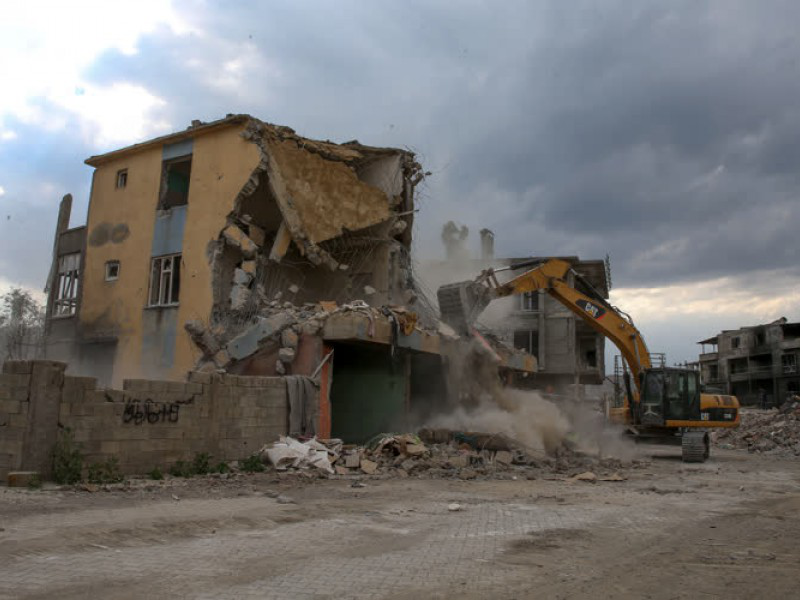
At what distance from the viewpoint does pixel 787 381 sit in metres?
59.0

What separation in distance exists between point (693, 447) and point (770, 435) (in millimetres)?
10176

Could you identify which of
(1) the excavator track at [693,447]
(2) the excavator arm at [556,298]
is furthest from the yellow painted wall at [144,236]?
(1) the excavator track at [693,447]

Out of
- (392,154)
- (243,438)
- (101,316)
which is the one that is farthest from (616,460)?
(101,316)

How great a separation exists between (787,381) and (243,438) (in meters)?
60.8

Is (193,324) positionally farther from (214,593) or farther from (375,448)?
(214,593)

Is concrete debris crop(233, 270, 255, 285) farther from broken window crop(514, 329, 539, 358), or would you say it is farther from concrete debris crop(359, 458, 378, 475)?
broken window crop(514, 329, 539, 358)

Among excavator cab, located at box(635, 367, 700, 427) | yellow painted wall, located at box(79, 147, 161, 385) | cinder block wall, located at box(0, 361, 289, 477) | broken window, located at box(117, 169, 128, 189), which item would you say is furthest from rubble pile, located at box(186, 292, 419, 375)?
broken window, located at box(117, 169, 128, 189)

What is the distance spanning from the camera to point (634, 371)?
59.9 feet

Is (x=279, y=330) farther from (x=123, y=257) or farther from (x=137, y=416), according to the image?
(x=123, y=257)

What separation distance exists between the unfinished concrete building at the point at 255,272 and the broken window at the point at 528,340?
17.3 m

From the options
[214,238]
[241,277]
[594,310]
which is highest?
[214,238]

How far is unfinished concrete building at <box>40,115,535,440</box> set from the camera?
55.9ft

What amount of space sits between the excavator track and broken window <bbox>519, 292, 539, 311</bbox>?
77.3 feet

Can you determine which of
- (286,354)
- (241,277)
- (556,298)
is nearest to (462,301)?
(556,298)
